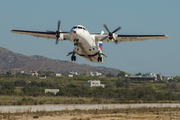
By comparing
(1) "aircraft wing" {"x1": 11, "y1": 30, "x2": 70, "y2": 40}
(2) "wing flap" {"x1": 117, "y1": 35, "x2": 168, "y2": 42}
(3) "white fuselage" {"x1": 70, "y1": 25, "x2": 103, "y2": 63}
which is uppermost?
(1) "aircraft wing" {"x1": 11, "y1": 30, "x2": 70, "y2": 40}

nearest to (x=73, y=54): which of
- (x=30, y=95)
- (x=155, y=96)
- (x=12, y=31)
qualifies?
(x=12, y=31)

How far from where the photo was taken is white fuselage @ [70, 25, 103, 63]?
24123mm

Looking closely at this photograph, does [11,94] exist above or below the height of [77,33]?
below

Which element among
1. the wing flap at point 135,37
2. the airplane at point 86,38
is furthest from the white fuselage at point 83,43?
the wing flap at point 135,37

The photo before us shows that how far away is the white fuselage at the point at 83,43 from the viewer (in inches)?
950

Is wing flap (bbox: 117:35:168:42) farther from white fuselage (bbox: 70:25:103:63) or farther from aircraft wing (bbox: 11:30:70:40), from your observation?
aircraft wing (bbox: 11:30:70:40)

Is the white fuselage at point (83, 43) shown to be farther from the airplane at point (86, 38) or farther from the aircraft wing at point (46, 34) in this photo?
the aircraft wing at point (46, 34)

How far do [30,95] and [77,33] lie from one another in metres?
25.5

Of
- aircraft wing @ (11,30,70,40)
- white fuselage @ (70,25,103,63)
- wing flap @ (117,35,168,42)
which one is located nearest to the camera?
white fuselage @ (70,25,103,63)

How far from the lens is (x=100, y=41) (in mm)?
30891

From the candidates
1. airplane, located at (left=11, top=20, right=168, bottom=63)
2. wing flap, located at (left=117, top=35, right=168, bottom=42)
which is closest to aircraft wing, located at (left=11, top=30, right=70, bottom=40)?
airplane, located at (left=11, top=20, right=168, bottom=63)

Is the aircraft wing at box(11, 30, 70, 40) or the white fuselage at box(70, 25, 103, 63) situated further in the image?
the aircraft wing at box(11, 30, 70, 40)

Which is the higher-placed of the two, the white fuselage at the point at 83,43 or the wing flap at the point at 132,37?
the wing flap at the point at 132,37

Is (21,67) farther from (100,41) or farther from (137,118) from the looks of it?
(137,118)
